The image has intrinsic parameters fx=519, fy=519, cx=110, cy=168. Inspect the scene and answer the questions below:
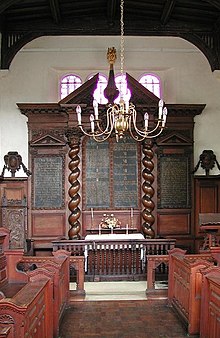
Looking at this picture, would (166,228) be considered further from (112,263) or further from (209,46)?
(209,46)

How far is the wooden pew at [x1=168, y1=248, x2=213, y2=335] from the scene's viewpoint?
6828mm

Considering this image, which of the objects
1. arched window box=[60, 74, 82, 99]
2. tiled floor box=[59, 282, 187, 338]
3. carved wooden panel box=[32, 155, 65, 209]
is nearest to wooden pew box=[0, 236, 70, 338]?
tiled floor box=[59, 282, 187, 338]

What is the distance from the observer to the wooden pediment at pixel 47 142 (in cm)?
1288

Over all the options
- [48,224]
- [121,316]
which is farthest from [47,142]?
[121,316]

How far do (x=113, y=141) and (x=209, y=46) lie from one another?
139 inches

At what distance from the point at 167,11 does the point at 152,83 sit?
2041mm

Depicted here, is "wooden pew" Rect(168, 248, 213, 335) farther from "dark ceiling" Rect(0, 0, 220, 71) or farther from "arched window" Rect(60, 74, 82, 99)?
"dark ceiling" Rect(0, 0, 220, 71)

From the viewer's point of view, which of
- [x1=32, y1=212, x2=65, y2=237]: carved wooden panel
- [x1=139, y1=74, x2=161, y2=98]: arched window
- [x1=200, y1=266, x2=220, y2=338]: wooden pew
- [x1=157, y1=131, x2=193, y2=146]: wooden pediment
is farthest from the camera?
[x1=139, y1=74, x2=161, y2=98]: arched window

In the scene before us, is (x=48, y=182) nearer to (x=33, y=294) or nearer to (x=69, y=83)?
(x=69, y=83)

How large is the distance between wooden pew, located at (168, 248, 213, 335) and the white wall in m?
4.96

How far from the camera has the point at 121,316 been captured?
26.1 ft

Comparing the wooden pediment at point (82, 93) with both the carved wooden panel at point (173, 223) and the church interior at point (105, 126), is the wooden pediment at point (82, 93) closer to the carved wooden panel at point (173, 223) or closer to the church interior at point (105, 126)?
the church interior at point (105, 126)

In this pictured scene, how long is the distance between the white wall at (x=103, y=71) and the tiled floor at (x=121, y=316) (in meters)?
4.74

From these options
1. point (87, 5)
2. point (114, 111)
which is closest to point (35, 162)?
point (87, 5)
